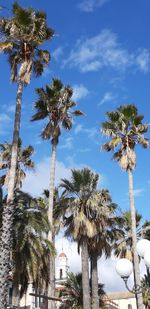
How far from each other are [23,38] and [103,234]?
45.8 feet

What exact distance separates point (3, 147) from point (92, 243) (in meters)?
9.36

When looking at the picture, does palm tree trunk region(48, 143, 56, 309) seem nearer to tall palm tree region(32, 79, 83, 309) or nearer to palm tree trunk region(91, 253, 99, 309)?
tall palm tree region(32, 79, 83, 309)

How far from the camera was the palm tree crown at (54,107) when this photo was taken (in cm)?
2770

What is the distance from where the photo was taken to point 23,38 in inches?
797

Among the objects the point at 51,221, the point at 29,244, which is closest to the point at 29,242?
the point at 29,244

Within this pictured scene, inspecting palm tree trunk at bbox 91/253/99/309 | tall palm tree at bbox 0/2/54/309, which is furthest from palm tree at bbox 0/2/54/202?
palm tree trunk at bbox 91/253/99/309

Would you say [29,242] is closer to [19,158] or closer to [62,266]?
[19,158]

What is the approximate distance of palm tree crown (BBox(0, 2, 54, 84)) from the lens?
20.0 meters

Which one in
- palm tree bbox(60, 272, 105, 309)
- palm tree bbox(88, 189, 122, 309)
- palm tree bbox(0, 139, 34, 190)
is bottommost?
palm tree bbox(60, 272, 105, 309)

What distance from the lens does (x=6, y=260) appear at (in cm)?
1547

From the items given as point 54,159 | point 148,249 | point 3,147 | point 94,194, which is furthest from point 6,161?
point 148,249

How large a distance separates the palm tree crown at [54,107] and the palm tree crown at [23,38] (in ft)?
21.9

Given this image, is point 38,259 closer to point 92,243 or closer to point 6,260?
point 6,260

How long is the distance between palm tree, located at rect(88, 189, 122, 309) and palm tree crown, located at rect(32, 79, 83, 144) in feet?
16.8
